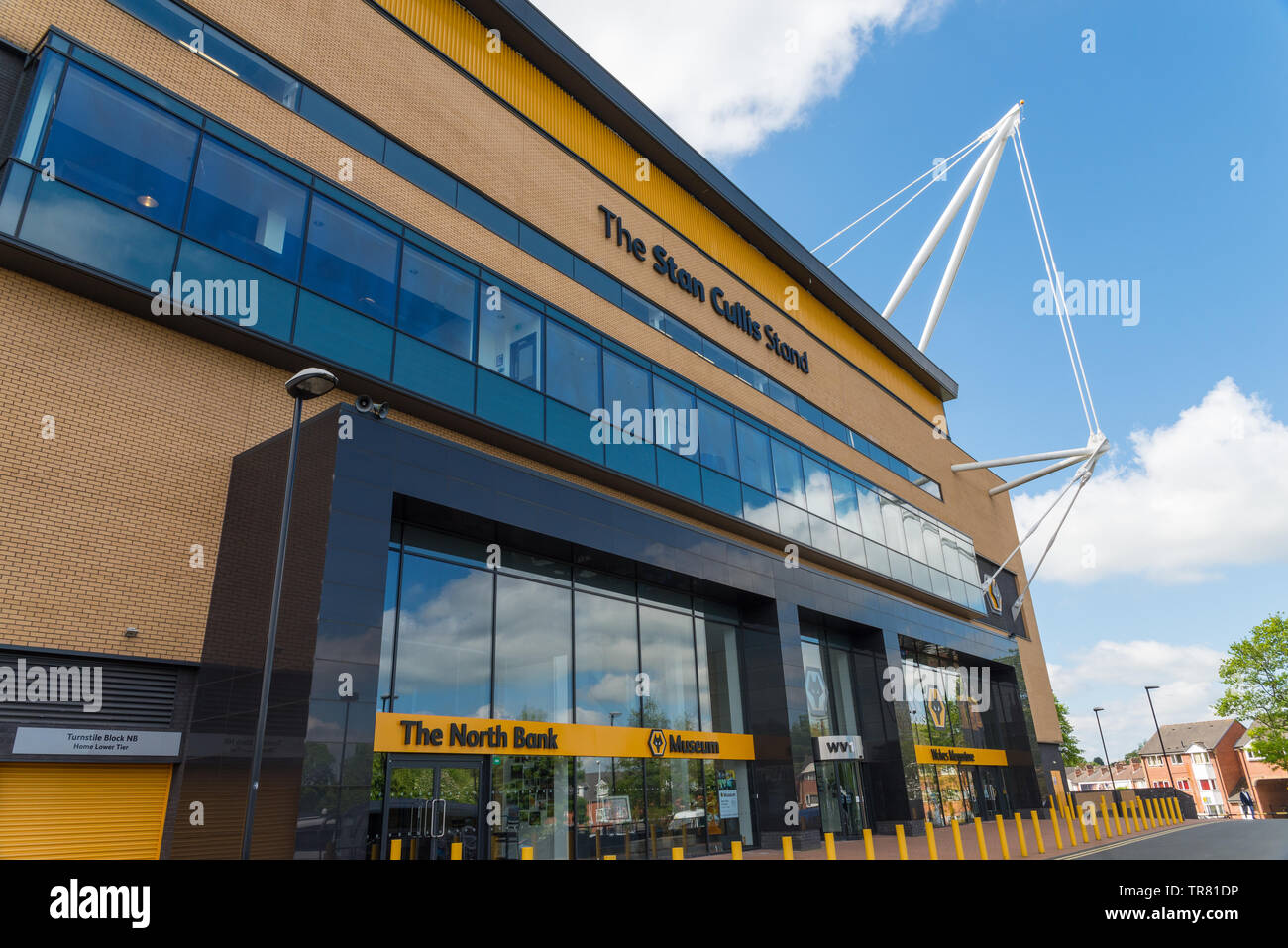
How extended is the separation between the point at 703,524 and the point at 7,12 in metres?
17.4

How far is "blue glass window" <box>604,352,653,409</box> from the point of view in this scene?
66.2ft

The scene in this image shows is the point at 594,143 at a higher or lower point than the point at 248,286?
higher

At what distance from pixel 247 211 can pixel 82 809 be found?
9440 mm

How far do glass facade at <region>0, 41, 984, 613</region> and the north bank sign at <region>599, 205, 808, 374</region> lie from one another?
4113 millimetres

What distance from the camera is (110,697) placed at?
36.3ft

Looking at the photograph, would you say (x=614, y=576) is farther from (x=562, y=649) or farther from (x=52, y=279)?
(x=52, y=279)

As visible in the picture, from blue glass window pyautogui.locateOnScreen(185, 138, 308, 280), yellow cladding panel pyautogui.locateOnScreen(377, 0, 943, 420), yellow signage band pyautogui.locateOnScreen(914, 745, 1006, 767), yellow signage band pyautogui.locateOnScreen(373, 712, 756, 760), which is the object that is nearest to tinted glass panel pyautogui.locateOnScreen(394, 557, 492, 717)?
yellow signage band pyautogui.locateOnScreen(373, 712, 756, 760)

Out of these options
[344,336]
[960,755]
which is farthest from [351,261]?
[960,755]

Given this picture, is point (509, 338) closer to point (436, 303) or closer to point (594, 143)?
point (436, 303)

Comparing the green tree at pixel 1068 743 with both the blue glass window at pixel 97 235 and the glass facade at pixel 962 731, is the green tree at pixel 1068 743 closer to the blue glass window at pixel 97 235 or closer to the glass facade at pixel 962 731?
the glass facade at pixel 962 731

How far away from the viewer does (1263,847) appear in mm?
18641

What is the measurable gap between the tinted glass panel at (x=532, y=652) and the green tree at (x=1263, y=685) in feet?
195
